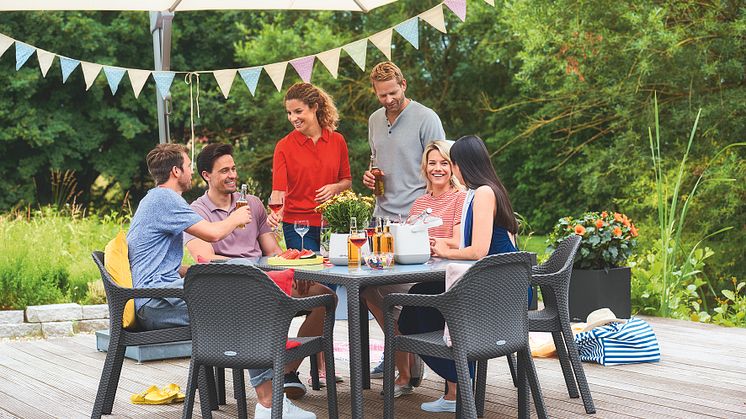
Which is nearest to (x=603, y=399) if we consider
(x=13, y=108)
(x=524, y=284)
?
(x=524, y=284)

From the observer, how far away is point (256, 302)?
3408mm

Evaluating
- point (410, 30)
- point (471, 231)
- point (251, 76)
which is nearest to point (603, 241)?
point (410, 30)

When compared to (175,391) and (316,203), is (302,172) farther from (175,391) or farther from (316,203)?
(175,391)

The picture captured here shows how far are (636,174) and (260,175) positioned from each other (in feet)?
27.0

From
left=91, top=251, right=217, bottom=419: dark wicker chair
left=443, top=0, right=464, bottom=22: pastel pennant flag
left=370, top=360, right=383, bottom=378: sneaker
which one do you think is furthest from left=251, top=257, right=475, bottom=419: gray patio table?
left=443, top=0, right=464, bottom=22: pastel pennant flag

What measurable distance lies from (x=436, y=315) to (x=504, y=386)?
3.01 feet

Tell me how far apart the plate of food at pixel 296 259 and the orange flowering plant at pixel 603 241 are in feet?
8.52

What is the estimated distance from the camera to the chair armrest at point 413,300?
3.44 meters

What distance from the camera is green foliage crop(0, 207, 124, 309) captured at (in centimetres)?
709

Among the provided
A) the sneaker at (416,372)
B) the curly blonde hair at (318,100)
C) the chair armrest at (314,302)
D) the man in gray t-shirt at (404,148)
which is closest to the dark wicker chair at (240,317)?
the chair armrest at (314,302)

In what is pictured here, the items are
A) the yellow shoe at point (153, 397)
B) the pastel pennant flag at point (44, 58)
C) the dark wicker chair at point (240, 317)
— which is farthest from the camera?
the pastel pennant flag at point (44, 58)

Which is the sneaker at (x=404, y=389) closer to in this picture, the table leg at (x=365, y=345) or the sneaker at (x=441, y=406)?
the table leg at (x=365, y=345)

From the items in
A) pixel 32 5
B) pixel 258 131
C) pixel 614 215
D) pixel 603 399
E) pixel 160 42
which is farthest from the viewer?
pixel 258 131

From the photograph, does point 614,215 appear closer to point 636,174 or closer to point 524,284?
point 524,284
